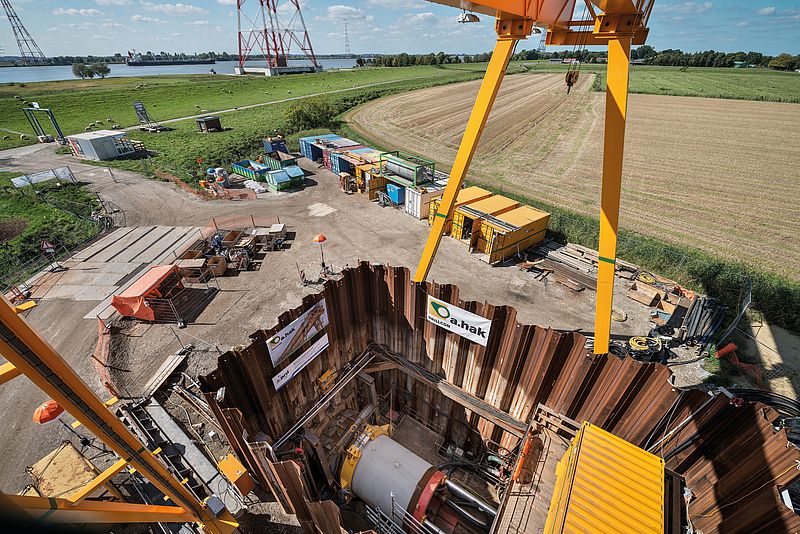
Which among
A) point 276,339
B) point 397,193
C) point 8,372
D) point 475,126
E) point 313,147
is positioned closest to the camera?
point 8,372

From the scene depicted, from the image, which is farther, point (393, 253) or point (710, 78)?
point (710, 78)

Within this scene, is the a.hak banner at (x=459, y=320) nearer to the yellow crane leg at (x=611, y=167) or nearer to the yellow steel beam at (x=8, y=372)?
the yellow crane leg at (x=611, y=167)

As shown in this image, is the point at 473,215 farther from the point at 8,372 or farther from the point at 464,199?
the point at 8,372

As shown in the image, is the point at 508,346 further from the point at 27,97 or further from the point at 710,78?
the point at 710,78

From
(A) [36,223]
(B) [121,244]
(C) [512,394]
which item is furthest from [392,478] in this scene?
(A) [36,223]

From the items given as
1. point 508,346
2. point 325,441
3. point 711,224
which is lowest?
point 325,441

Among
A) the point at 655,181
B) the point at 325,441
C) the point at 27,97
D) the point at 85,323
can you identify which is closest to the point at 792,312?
the point at 655,181

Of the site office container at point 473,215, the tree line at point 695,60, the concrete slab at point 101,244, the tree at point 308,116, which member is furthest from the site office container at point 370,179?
the tree line at point 695,60
